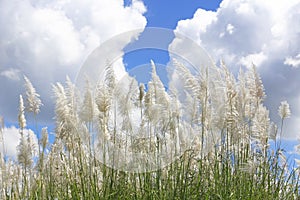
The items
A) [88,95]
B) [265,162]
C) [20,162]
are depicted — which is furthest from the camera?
[20,162]

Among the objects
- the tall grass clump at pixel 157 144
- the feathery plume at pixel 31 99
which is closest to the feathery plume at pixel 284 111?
the tall grass clump at pixel 157 144

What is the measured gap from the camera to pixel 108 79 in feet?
15.2

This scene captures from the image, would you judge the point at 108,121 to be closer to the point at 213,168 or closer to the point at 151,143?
the point at 151,143

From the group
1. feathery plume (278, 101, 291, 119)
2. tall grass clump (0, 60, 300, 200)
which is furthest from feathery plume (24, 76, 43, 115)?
feathery plume (278, 101, 291, 119)

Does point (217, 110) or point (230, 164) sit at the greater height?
point (217, 110)

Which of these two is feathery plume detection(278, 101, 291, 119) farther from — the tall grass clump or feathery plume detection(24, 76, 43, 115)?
feathery plume detection(24, 76, 43, 115)

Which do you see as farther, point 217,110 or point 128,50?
point 128,50

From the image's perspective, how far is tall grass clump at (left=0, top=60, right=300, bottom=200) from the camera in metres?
4.26

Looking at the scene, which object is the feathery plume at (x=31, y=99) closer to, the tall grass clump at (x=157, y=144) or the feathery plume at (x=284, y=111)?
the tall grass clump at (x=157, y=144)

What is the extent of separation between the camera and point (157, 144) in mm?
4445

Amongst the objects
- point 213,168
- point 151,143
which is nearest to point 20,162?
point 151,143

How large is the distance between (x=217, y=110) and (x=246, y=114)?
26.1 inches

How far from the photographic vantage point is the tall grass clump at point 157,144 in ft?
14.0

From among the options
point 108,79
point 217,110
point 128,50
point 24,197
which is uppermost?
point 128,50
